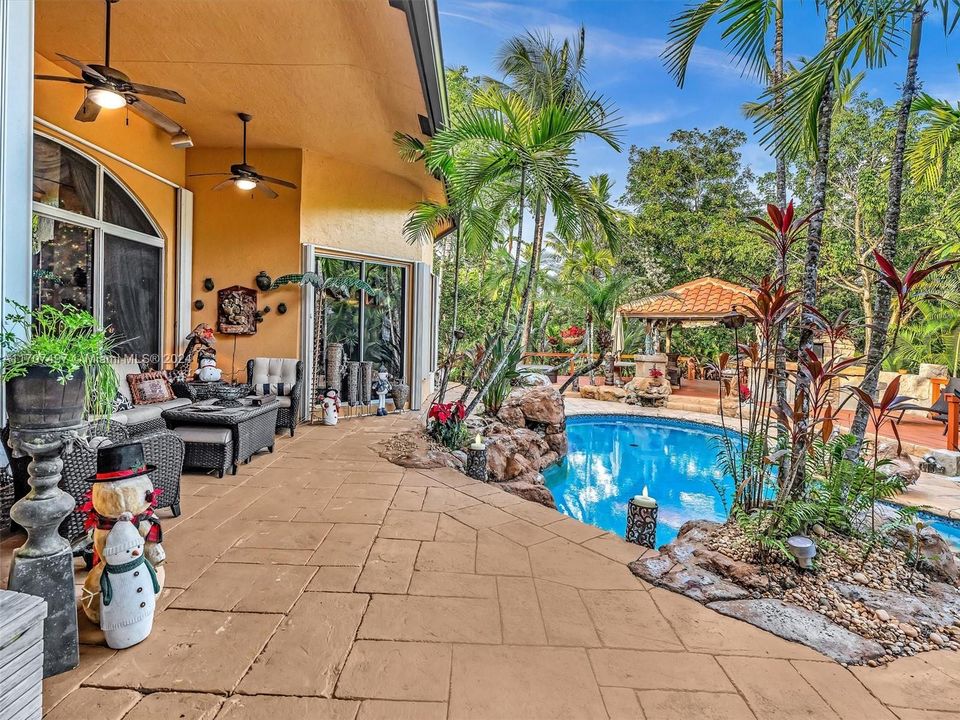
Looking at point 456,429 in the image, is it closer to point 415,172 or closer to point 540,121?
point 540,121

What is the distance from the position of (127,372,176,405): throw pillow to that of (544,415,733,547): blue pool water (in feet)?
14.8

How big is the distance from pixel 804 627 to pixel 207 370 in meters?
5.47

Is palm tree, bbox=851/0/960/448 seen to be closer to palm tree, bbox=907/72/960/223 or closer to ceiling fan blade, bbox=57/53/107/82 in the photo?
palm tree, bbox=907/72/960/223

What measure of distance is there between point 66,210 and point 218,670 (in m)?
4.94

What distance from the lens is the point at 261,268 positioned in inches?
247

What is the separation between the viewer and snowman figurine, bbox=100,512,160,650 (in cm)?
171

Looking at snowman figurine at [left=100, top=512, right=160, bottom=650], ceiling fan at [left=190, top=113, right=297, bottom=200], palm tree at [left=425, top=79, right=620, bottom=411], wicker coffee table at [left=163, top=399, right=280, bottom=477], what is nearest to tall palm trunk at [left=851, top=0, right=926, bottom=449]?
palm tree at [left=425, top=79, right=620, bottom=411]

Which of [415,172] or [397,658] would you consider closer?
[397,658]

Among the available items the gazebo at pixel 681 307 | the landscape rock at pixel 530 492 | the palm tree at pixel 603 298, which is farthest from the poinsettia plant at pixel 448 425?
the gazebo at pixel 681 307

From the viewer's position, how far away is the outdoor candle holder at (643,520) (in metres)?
3.53

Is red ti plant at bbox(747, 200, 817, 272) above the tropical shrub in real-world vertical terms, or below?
above

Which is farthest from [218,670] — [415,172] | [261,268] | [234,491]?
[415,172]

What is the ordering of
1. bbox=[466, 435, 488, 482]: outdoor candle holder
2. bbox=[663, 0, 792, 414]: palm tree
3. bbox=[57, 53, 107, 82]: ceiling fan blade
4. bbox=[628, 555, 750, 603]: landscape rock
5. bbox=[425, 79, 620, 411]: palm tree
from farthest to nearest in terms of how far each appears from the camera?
1. bbox=[466, 435, 488, 482]: outdoor candle holder
2. bbox=[425, 79, 620, 411]: palm tree
3. bbox=[57, 53, 107, 82]: ceiling fan blade
4. bbox=[663, 0, 792, 414]: palm tree
5. bbox=[628, 555, 750, 603]: landscape rock

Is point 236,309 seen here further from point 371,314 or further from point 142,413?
point 142,413
